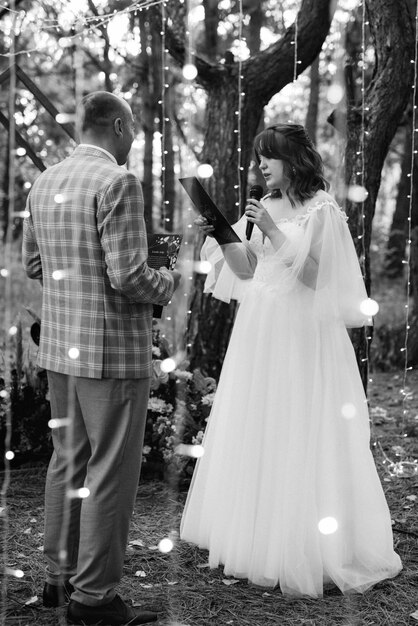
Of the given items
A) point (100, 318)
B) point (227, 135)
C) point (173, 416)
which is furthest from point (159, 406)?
point (227, 135)

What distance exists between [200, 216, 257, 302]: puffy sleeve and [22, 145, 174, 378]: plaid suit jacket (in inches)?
27.5

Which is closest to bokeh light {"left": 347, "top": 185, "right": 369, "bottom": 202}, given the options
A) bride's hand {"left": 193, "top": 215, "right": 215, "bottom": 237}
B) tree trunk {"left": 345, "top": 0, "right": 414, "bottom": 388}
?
tree trunk {"left": 345, "top": 0, "right": 414, "bottom": 388}

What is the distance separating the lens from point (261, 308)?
317 centimetres

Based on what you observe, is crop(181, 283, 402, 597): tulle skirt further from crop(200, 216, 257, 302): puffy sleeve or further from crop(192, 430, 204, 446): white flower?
crop(192, 430, 204, 446): white flower

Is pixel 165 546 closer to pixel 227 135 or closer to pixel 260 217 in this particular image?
pixel 260 217

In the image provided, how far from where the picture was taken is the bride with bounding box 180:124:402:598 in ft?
9.87

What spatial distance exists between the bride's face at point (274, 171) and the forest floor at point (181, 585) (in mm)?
1662

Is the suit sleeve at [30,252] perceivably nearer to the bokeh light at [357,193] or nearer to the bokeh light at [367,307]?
the bokeh light at [367,307]

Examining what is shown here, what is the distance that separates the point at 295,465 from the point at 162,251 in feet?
3.40

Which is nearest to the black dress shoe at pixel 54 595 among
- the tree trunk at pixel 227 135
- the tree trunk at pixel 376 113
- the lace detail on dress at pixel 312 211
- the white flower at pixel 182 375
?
the lace detail on dress at pixel 312 211

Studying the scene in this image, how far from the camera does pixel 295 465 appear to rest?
3025 mm

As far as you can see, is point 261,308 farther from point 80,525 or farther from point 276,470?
point 80,525

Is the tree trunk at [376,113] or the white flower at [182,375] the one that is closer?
the white flower at [182,375]

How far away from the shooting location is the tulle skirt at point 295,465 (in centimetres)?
300
